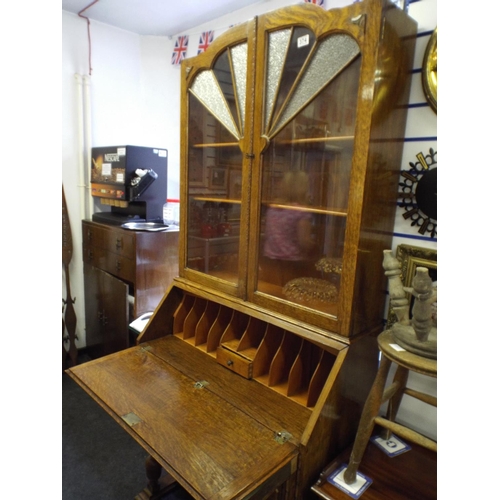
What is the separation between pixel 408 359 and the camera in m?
0.91

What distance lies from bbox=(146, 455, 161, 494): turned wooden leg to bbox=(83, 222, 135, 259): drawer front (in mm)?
1070

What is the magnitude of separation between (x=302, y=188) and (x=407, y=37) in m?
0.54

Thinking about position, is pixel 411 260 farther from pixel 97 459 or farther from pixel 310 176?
pixel 97 459

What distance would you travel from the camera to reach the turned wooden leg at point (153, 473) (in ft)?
5.29

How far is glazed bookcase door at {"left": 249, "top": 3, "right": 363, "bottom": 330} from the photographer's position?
108 cm

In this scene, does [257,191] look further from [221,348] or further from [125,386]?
[125,386]

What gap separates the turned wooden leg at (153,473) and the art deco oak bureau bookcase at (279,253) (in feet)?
0.07

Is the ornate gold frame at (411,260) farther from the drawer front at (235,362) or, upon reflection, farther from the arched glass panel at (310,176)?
the drawer front at (235,362)

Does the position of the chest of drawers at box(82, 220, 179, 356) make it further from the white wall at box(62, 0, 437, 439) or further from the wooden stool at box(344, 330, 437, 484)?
the wooden stool at box(344, 330, 437, 484)

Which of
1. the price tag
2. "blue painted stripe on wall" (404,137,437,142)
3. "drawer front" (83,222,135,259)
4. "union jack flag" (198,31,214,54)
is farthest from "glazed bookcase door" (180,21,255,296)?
"union jack flag" (198,31,214,54)

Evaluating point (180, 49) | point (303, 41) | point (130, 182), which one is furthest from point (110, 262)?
point (303, 41)

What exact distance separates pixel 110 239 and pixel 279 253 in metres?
1.38

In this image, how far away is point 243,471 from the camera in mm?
927
